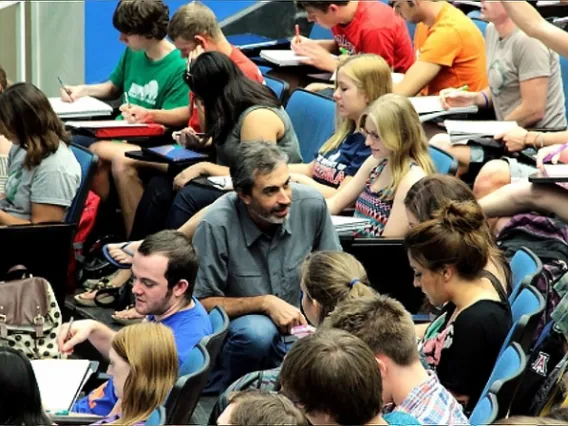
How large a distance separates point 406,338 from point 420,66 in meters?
3.37

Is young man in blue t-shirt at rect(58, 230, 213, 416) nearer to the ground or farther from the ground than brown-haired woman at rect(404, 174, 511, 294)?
nearer to the ground

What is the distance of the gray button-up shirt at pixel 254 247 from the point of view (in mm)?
4527

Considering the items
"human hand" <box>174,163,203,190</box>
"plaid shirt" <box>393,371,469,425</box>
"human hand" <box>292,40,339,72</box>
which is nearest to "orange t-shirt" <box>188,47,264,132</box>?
"human hand" <box>174,163,203,190</box>

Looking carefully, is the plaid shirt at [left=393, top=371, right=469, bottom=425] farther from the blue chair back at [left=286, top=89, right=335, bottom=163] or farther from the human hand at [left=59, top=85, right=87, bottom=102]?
the human hand at [left=59, top=85, right=87, bottom=102]

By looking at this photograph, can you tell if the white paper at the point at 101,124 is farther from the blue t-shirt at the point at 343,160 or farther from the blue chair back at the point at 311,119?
the blue t-shirt at the point at 343,160

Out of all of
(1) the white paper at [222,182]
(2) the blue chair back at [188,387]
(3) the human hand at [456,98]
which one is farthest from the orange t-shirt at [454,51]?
(2) the blue chair back at [188,387]

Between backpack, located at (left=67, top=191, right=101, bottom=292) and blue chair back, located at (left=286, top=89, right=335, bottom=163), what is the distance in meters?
1.05

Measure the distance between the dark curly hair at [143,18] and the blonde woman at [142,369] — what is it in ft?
10.7

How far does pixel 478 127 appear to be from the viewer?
545 centimetres

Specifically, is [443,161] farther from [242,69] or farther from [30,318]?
[30,318]

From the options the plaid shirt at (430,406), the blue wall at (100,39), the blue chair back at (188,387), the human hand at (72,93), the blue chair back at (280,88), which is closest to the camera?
the plaid shirt at (430,406)

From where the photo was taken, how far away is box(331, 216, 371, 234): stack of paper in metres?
4.85

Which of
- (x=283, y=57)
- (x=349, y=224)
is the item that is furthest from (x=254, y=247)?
(x=283, y=57)

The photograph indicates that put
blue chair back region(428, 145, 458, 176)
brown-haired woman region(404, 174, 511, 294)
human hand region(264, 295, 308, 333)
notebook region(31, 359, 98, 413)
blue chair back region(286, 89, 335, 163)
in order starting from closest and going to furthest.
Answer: notebook region(31, 359, 98, 413) → brown-haired woman region(404, 174, 511, 294) → human hand region(264, 295, 308, 333) → blue chair back region(428, 145, 458, 176) → blue chair back region(286, 89, 335, 163)
